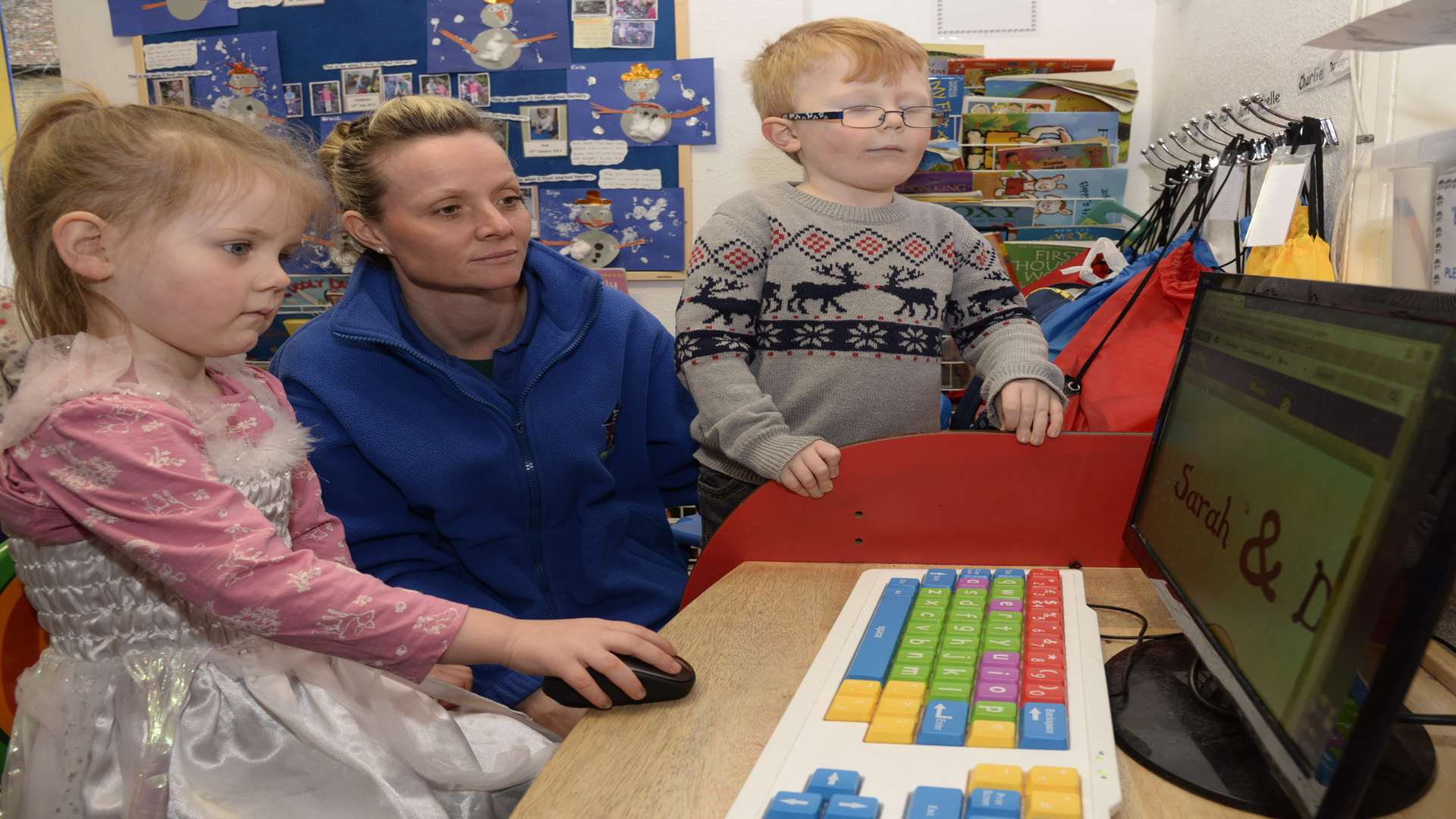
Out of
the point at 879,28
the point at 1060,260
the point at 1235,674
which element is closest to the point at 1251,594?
the point at 1235,674

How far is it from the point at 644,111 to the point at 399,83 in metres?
0.61

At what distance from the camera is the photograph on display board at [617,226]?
242 cm

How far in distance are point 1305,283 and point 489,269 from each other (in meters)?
0.96

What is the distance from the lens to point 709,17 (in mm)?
2338

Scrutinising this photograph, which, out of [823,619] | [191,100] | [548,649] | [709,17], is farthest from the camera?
[191,100]

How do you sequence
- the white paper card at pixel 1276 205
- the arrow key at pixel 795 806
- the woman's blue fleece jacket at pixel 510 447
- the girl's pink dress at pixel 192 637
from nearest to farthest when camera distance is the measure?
1. the arrow key at pixel 795 806
2. the girl's pink dress at pixel 192 637
3. the white paper card at pixel 1276 205
4. the woman's blue fleece jacket at pixel 510 447

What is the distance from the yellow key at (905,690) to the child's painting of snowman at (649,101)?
6.28 ft

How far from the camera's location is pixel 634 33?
2.35 meters

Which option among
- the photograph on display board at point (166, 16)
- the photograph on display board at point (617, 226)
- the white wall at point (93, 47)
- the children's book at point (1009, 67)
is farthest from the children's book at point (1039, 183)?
the white wall at point (93, 47)

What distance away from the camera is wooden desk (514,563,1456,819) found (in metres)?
0.56

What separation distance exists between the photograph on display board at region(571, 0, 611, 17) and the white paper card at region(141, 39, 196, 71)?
982 mm

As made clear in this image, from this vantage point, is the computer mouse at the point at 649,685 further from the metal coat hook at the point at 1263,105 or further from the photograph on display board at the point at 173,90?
the photograph on display board at the point at 173,90

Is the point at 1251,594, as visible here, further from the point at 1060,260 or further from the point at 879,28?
the point at 1060,260

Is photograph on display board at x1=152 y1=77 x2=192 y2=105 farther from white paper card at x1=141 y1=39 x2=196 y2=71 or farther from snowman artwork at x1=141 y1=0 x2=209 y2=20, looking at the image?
snowman artwork at x1=141 y1=0 x2=209 y2=20
